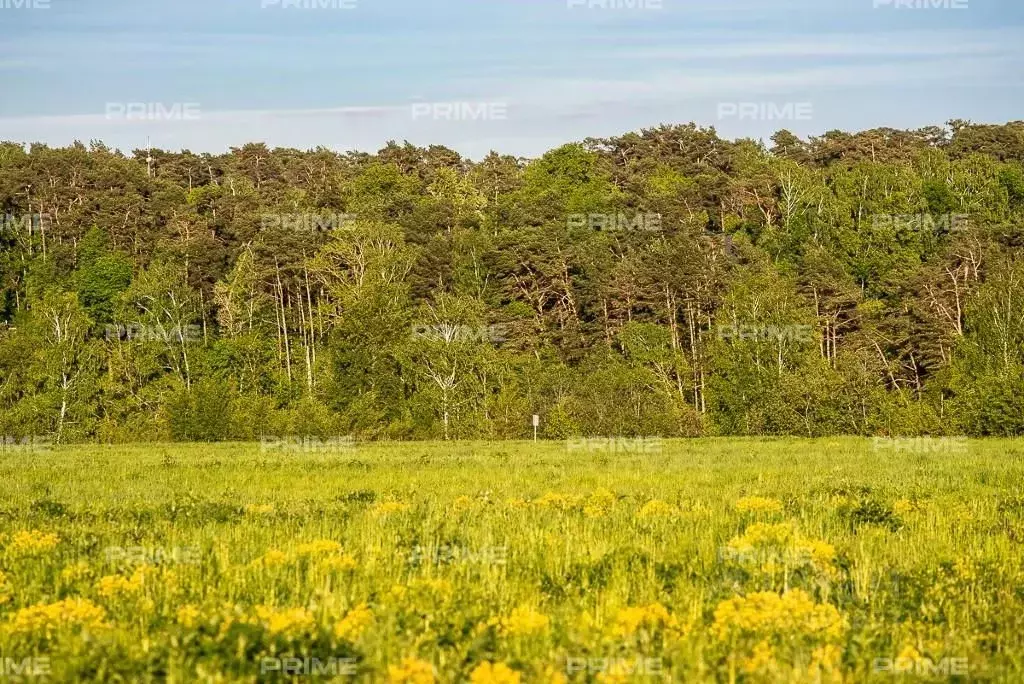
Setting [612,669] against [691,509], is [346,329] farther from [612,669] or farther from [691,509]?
[612,669]

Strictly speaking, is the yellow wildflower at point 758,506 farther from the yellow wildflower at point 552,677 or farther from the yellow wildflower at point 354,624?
the yellow wildflower at point 552,677

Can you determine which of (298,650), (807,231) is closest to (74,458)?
(298,650)

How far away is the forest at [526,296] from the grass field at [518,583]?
37555 mm

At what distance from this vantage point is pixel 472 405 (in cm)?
6650

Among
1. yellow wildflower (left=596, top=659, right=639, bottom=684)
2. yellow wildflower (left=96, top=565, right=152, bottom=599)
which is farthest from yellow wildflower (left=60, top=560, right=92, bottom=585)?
yellow wildflower (left=596, top=659, right=639, bottom=684)

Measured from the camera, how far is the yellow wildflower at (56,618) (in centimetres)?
881

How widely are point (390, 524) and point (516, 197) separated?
347ft
